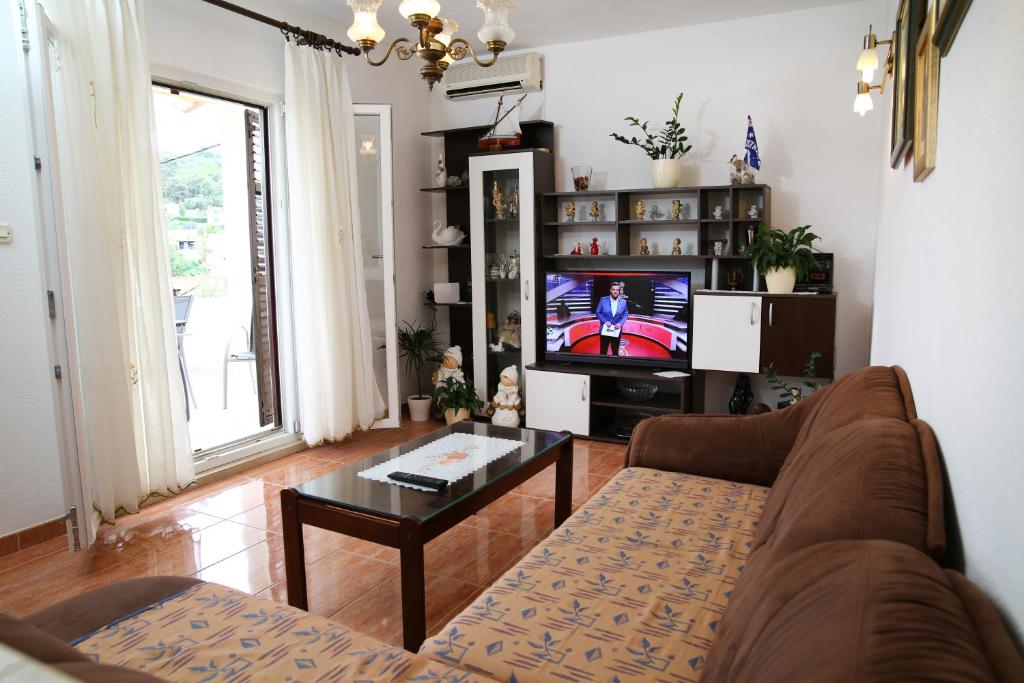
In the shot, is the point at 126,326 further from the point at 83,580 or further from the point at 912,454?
the point at 912,454

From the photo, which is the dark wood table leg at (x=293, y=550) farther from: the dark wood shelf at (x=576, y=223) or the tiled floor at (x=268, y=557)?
the dark wood shelf at (x=576, y=223)

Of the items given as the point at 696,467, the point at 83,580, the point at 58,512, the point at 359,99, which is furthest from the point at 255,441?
the point at 696,467

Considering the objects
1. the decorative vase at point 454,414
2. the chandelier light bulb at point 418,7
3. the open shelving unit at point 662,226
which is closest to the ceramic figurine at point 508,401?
the decorative vase at point 454,414

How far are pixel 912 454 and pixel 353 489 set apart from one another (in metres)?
1.71

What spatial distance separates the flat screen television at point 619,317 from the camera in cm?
436

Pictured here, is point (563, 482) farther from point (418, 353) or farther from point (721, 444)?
point (418, 353)

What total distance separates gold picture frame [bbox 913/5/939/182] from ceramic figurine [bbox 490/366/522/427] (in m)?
3.35

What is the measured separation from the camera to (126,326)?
316 cm

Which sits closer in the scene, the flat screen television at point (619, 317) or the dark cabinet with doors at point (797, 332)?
the dark cabinet with doors at point (797, 332)

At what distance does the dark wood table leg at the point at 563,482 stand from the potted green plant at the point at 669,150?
2.15 metres

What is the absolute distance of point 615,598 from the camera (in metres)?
1.62

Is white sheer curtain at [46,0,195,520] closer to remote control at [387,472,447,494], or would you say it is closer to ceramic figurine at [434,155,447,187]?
remote control at [387,472,447,494]

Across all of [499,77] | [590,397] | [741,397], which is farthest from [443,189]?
[741,397]

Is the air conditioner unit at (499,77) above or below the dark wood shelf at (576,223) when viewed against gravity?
above
